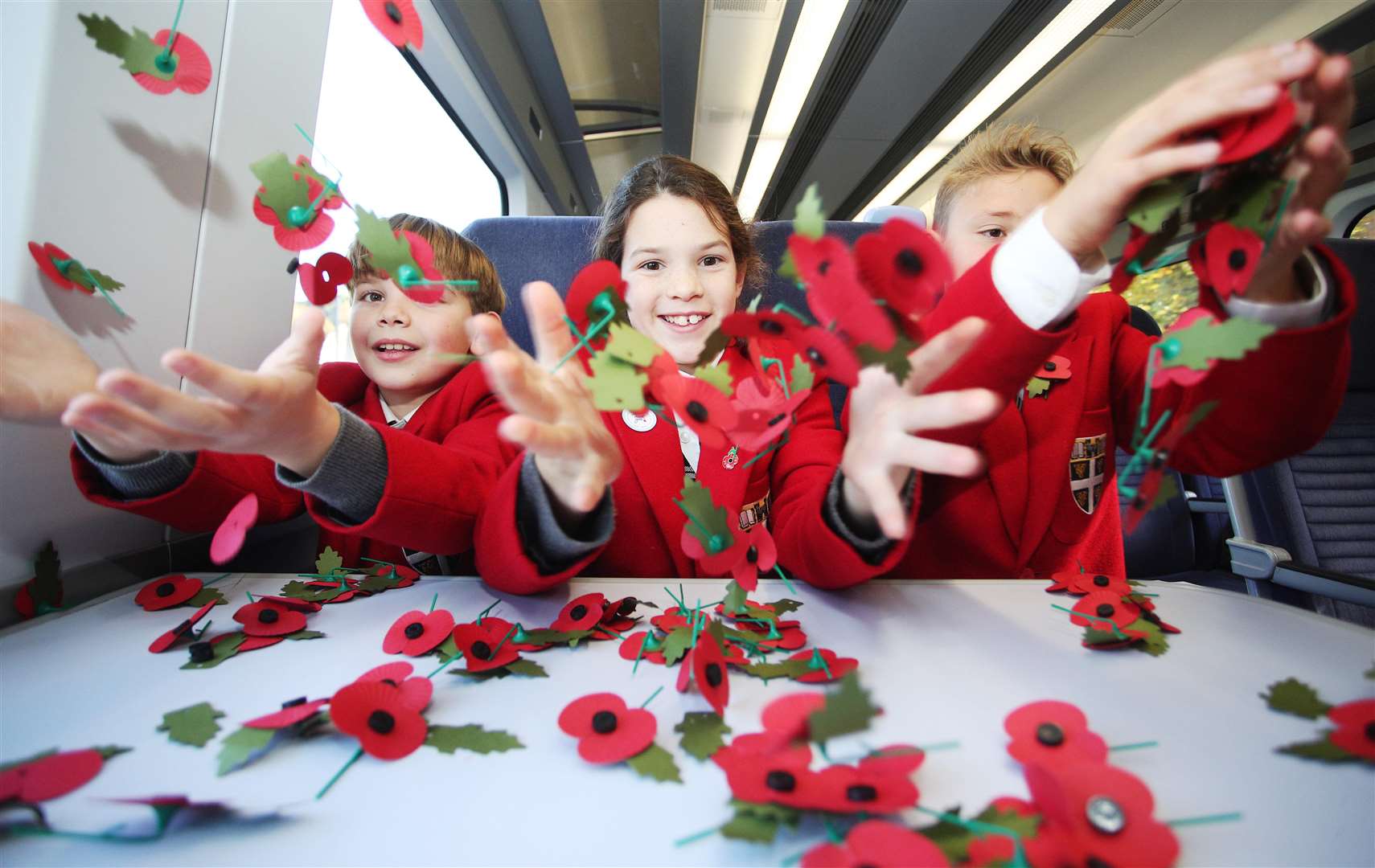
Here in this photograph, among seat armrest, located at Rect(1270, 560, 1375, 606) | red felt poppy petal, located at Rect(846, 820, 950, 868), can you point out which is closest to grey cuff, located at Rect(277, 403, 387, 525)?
red felt poppy petal, located at Rect(846, 820, 950, 868)

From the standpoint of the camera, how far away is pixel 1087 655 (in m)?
0.58

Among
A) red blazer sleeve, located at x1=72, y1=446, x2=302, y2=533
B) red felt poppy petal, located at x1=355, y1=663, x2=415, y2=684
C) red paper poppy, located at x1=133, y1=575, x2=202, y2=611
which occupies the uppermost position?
red blazer sleeve, located at x1=72, y1=446, x2=302, y2=533

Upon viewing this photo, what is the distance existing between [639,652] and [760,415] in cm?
26

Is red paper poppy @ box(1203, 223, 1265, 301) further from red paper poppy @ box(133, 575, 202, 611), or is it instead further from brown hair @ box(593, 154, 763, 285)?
red paper poppy @ box(133, 575, 202, 611)

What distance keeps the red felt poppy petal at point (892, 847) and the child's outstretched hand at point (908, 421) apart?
186 mm

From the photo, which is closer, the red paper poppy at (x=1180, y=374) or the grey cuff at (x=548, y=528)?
the red paper poppy at (x=1180, y=374)

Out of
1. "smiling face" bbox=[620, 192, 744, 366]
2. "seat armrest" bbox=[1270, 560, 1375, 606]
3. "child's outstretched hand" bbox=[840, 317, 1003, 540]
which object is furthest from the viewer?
"smiling face" bbox=[620, 192, 744, 366]

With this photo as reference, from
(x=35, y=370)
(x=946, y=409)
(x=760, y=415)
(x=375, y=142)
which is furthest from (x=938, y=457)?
(x=375, y=142)

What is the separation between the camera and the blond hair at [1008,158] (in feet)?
3.67

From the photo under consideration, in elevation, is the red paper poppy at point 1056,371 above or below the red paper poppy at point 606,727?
above

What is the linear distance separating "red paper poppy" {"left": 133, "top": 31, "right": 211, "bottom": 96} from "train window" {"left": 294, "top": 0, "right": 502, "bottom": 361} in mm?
117

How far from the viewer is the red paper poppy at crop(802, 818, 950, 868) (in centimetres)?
32

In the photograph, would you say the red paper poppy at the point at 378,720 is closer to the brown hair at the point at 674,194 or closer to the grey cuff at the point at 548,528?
the grey cuff at the point at 548,528

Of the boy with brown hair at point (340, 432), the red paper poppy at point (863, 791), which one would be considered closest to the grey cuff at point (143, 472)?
the boy with brown hair at point (340, 432)
